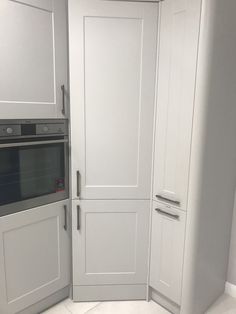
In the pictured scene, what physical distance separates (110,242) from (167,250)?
415 mm

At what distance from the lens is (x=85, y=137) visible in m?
1.82

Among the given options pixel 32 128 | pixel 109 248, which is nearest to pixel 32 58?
pixel 32 128

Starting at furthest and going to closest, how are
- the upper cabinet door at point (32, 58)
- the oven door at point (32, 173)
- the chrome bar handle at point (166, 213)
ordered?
the chrome bar handle at point (166, 213) < the oven door at point (32, 173) < the upper cabinet door at point (32, 58)

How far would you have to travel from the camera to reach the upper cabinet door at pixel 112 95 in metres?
1.70

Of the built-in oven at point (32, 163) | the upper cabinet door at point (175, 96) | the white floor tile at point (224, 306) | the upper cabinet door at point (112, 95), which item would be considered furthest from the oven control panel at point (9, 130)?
the white floor tile at point (224, 306)

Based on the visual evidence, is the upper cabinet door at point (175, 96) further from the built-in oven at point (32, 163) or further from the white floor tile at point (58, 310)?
the white floor tile at point (58, 310)

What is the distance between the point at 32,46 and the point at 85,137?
0.64 meters

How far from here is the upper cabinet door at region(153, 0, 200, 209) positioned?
5.14 ft

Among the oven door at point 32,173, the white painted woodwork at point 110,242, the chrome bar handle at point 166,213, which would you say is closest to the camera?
the oven door at point 32,173

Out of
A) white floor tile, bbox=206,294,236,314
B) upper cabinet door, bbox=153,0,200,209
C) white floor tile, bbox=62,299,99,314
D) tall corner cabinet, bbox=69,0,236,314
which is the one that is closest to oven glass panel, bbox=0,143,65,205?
tall corner cabinet, bbox=69,0,236,314

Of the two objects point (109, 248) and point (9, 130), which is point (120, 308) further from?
point (9, 130)

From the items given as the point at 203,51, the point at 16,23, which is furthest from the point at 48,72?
the point at 203,51

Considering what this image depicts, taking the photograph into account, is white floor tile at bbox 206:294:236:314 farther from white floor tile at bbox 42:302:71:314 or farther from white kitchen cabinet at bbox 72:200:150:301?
white floor tile at bbox 42:302:71:314

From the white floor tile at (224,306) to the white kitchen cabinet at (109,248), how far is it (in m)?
0.53
